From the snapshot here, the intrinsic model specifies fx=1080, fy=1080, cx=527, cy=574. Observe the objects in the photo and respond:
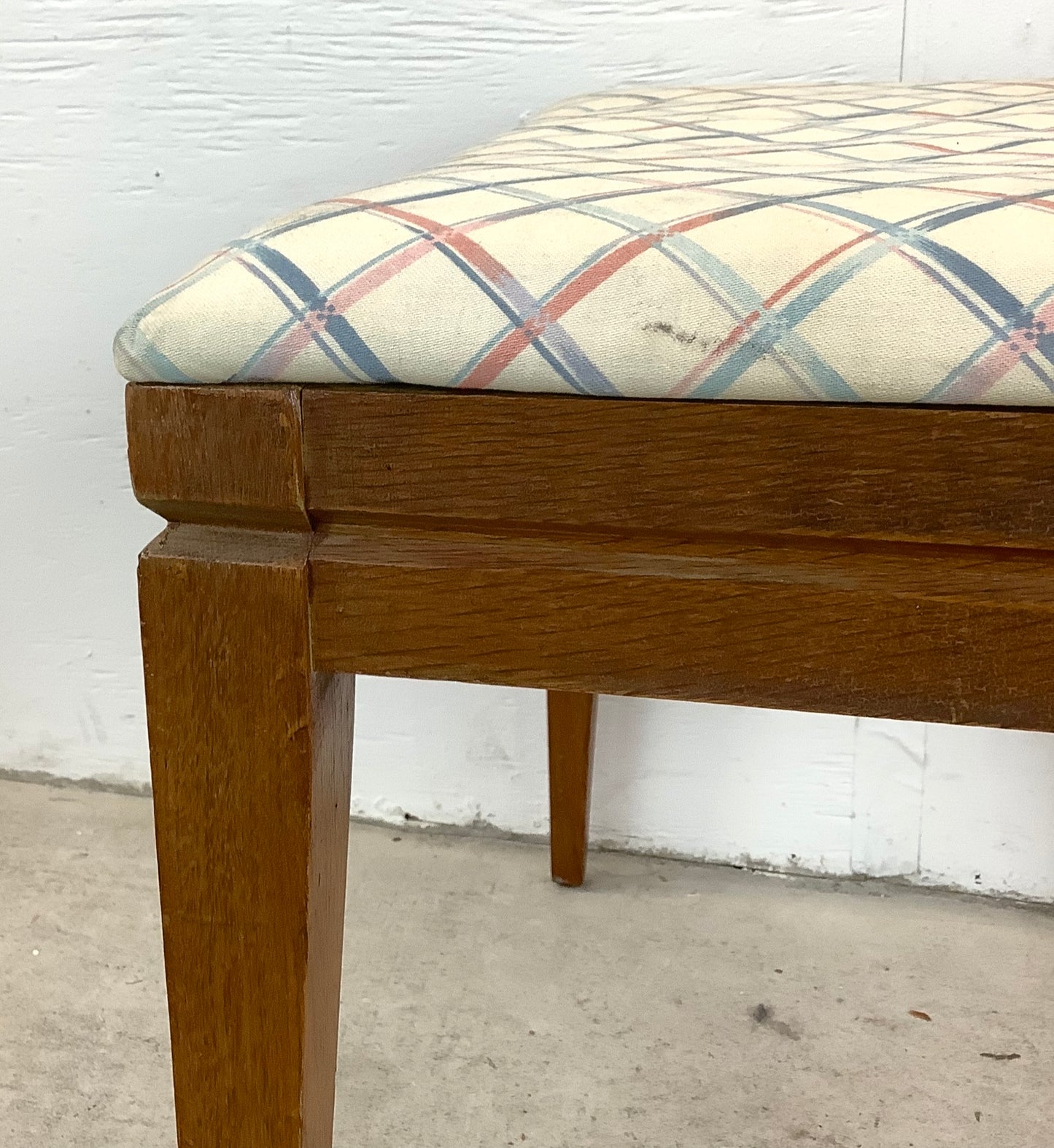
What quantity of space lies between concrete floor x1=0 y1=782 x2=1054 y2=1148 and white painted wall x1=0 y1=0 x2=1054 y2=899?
6 cm

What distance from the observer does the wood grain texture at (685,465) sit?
0.26m

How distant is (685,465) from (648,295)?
4 cm

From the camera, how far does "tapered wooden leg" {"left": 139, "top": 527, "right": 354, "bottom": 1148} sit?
0.30m

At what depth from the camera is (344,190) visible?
0.80 m

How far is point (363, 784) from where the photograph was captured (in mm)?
974

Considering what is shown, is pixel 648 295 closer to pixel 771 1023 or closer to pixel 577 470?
pixel 577 470

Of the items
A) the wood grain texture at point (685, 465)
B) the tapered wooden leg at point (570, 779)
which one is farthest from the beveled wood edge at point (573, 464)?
the tapered wooden leg at point (570, 779)

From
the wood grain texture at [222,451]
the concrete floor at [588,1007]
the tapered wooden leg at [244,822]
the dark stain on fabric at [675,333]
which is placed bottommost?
the concrete floor at [588,1007]

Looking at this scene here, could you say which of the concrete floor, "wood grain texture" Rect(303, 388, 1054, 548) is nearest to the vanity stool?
"wood grain texture" Rect(303, 388, 1054, 548)

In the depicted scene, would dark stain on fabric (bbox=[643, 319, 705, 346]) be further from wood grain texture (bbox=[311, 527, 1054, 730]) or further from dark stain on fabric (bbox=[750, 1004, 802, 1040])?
dark stain on fabric (bbox=[750, 1004, 802, 1040])

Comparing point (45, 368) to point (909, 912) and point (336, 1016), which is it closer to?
point (336, 1016)

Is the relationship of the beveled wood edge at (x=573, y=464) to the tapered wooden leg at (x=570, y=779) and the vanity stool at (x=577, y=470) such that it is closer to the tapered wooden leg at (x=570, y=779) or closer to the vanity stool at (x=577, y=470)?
the vanity stool at (x=577, y=470)

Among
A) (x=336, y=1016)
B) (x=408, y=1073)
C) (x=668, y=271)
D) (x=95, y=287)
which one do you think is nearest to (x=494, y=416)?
(x=668, y=271)

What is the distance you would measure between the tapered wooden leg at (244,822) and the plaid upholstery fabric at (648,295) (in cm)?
6
